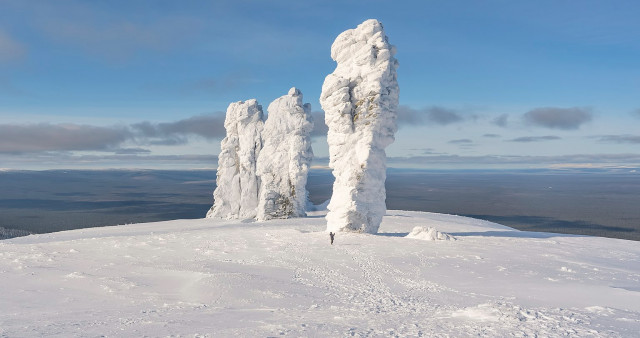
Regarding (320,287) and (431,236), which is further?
(431,236)

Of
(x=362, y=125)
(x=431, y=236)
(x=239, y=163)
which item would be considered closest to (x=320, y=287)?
(x=431, y=236)

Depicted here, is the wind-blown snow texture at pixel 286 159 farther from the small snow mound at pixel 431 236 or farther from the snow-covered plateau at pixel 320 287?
the small snow mound at pixel 431 236

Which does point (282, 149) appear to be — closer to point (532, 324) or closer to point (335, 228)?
point (335, 228)

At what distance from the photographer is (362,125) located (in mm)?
32188

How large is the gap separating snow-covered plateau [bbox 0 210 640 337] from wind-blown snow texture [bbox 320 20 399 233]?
7.83 feet

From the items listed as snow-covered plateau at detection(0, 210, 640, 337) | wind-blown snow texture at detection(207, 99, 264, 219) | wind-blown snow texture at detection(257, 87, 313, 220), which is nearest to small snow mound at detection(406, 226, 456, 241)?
snow-covered plateau at detection(0, 210, 640, 337)

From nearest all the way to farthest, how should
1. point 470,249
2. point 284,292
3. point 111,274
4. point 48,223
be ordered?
point 284,292 → point 111,274 → point 470,249 → point 48,223

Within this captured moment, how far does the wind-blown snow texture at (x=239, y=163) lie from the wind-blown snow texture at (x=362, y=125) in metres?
20.3

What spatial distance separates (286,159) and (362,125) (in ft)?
56.9

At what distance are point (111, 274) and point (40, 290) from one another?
302cm

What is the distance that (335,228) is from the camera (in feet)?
103

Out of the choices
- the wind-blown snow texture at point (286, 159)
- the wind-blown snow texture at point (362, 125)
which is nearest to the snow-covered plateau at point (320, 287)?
the wind-blown snow texture at point (362, 125)

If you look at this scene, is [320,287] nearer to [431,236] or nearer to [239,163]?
[431,236]

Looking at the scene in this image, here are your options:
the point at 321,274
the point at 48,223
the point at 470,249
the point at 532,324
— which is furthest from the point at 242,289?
the point at 48,223
